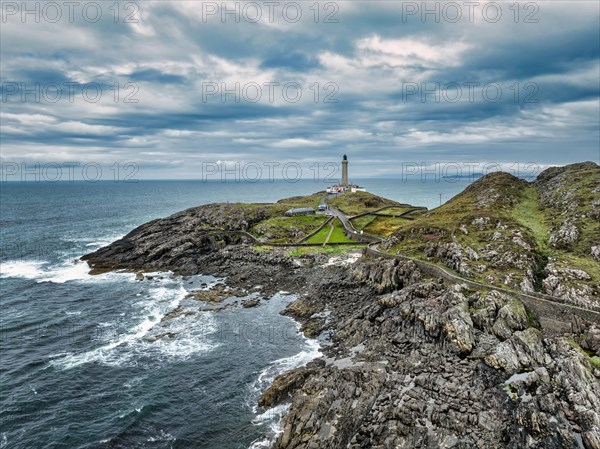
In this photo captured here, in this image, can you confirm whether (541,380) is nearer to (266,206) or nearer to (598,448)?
(598,448)

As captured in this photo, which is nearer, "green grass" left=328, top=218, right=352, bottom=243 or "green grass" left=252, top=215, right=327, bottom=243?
"green grass" left=328, top=218, right=352, bottom=243

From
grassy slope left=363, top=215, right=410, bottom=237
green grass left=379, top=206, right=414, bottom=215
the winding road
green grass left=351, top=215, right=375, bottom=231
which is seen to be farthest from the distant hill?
green grass left=379, top=206, right=414, bottom=215

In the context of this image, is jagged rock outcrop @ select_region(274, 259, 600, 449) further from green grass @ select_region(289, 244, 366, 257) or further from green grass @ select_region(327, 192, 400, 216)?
green grass @ select_region(327, 192, 400, 216)

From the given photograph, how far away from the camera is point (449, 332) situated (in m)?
39.2

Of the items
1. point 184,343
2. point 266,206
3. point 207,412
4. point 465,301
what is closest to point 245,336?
point 184,343

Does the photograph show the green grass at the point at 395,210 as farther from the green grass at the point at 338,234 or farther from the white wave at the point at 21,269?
the white wave at the point at 21,269

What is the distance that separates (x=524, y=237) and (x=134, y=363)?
58.9 m

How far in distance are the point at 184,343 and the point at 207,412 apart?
14.5 metres

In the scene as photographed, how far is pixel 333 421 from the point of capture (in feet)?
96.5

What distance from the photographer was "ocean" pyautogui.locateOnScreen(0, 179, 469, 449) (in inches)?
1220

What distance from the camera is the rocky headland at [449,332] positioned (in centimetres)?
2831

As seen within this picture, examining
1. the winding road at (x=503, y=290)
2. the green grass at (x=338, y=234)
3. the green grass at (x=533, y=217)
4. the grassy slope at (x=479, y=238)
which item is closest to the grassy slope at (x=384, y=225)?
the green grass at (x=338, y=234)

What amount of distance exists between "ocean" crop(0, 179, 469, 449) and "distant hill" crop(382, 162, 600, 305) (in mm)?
26709

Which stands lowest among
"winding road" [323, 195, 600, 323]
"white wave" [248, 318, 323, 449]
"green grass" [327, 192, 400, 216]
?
"white wave" [248, 318, 323, 449]
